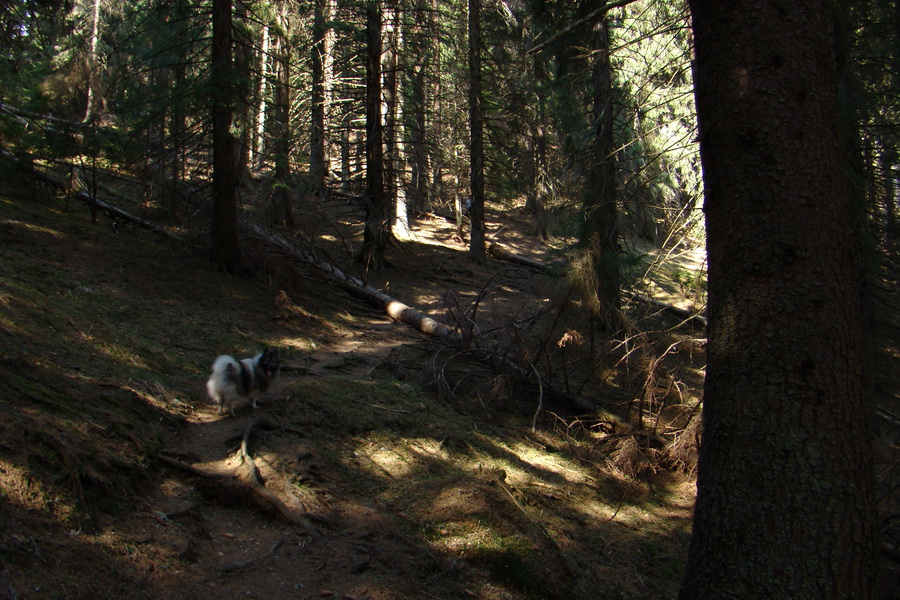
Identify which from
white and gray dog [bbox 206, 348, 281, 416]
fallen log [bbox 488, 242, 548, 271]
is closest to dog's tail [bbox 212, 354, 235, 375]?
white and gray dog [bbox 206, 348, 281, 416]

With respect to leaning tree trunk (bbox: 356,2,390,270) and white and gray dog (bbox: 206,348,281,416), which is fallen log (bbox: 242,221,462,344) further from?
white and gray dog (bbox: 206,348,281,416)

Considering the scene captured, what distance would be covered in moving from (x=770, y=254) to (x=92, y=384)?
22.3ft

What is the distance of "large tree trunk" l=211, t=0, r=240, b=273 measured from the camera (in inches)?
491

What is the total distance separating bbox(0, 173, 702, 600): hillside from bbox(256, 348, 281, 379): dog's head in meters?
0.39

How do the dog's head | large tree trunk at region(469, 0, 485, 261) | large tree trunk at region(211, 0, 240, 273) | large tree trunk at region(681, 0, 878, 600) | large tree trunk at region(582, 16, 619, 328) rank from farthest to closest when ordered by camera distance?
1. large tree trunk at region(469, 0, 485, 261)
2. large tree trunk at region(582, 16, 619, 328)
3. large tree trunk at region(211, 0, 240, 273)
4. the dog's head
5. large tree trunk at region(681, 0, 878, 600)

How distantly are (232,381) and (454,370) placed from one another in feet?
17.0

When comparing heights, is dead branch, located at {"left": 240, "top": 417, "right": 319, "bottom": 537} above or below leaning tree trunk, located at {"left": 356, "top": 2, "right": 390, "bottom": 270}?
below

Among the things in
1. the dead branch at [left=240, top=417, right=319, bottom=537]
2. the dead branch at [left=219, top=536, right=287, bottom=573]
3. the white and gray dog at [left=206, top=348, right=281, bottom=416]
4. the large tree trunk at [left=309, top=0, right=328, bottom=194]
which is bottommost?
the dead branch at [left=219, top=536, right=287, bottom=573]

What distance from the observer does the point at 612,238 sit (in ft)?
45.5

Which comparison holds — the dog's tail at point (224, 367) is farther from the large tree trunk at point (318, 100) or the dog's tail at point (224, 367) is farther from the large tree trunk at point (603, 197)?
the large tree trunk at point (318, 100)

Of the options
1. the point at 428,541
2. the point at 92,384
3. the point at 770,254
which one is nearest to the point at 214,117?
the point at 92,384

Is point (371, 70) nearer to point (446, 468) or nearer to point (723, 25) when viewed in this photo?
point (446, 468)

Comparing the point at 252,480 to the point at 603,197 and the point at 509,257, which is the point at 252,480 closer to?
the point at 603,197

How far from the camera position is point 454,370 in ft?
38.8
